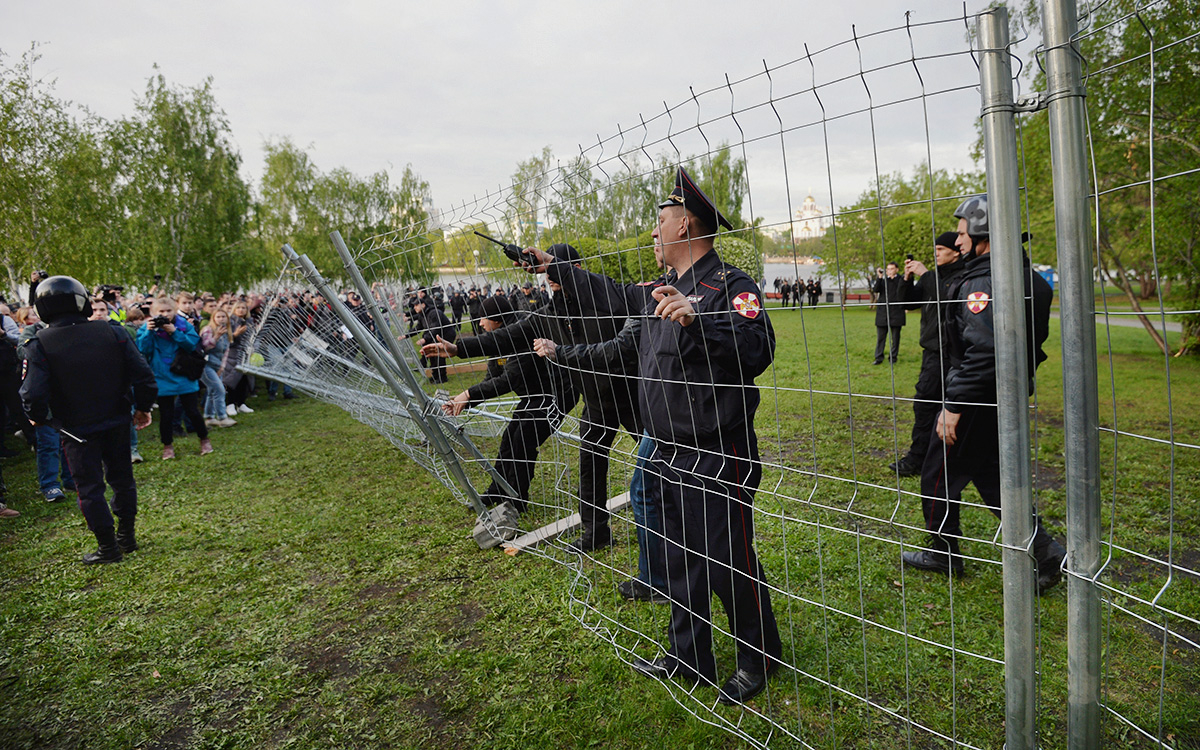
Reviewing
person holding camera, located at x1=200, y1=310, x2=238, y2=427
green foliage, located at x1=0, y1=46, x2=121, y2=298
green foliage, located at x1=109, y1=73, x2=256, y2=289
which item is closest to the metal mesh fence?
person holding camera, located at x1=200, y1=310, x2=238, y2=427

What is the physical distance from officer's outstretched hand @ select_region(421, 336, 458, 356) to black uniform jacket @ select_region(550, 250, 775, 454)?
1.78 meters

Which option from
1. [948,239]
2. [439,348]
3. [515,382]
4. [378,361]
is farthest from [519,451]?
[948,239]

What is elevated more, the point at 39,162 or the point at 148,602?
the point at 39,162

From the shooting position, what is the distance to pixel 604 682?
284 centimetres

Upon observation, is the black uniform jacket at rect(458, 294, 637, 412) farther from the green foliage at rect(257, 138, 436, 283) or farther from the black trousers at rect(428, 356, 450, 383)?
the green foliage at rect(257, 138, 436, 283)

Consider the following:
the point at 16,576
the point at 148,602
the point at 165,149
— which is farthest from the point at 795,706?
the point at 165,149

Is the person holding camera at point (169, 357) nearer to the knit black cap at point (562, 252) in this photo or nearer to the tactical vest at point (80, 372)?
the tactical vest at point (80, 372)

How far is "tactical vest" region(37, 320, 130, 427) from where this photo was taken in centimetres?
435

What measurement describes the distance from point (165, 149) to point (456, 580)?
90.6 feet

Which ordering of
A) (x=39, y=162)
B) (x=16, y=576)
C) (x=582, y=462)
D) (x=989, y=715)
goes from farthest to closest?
(x=39, y=162) → (x=16, y=576) → (x=582, y=462) → (x=989, y=715)

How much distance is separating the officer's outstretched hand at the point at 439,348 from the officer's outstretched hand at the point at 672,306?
212cm

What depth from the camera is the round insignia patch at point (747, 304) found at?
2231 millimetres

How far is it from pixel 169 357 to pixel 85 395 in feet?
9.58

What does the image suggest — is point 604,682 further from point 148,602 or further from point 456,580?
point 148,602
